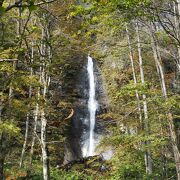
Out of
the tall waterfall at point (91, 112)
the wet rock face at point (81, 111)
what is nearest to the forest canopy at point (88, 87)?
the wet rock face at point (81, 111)

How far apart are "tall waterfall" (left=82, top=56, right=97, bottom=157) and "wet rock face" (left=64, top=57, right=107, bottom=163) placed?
0.23 meters

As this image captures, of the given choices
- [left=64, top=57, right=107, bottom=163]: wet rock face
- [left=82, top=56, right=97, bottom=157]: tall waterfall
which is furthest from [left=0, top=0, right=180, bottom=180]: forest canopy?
[left=82, top=56, right=97, bottom=157]: tall waterfall

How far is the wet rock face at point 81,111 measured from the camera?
813 inches

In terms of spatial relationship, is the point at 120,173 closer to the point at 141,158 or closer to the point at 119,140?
the point at 141,158

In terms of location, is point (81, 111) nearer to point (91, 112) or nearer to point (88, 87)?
point (91, 112)

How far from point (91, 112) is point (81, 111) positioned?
74cm

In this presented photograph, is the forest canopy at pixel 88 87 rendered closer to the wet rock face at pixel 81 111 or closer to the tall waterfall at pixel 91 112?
the wet rock face at pixel 81 111

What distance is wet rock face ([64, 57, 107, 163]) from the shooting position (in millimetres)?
20641

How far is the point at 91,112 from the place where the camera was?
21.8m

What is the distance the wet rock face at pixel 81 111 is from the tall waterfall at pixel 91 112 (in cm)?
23

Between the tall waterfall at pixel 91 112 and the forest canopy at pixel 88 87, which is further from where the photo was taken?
the tall waterfall at pixel 91 112

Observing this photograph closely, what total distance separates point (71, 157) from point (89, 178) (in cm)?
492

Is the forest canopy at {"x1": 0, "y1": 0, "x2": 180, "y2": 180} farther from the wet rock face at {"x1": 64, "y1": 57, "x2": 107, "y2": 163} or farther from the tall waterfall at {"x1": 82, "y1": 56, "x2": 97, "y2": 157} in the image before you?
the tall waterfall at {"x1": 82, "y1": 56, "x2": 97, "y2": 157}

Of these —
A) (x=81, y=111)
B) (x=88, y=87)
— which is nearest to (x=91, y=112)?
(x=81, y=111)
